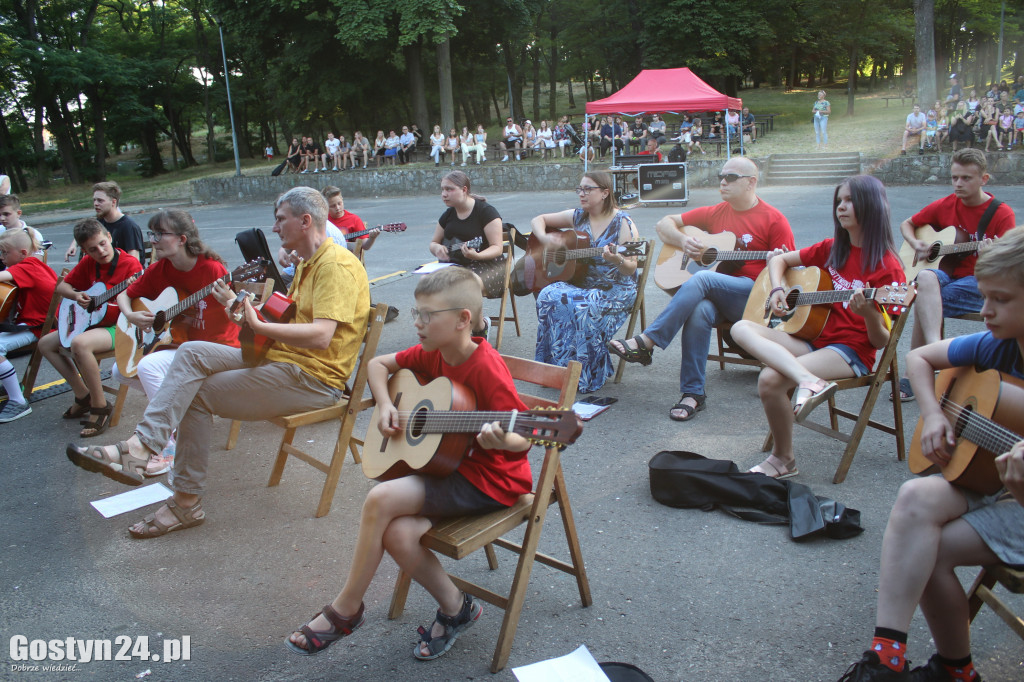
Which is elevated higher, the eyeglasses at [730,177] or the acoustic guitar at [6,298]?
the eyeglasses at [730,177]

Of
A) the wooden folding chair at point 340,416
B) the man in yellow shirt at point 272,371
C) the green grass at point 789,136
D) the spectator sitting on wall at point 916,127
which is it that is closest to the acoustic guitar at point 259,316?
the man in yellow shirt at point 272,371

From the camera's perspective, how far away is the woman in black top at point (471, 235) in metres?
6.46

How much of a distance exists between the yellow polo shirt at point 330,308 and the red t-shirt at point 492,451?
3.95 ft

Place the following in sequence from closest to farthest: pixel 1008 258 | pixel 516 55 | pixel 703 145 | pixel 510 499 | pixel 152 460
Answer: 1. pixel 1008 258
2. pixel 510 499
3. pixel 152 460
4. pixel 703 145
5. pixel 516 55

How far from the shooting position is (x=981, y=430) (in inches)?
88.4

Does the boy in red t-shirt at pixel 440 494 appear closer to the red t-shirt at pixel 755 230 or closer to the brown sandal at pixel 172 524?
the brown sandal at pixel 172 524

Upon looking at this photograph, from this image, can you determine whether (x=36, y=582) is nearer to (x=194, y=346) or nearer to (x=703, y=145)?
(x=194, y=346)

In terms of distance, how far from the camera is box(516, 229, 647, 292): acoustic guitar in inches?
222

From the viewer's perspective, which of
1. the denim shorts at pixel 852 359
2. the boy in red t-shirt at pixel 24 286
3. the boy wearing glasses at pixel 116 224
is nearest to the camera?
the denim shorts at pixel 852 359

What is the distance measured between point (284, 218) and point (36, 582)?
206cm

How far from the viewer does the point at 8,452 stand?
4.91 metres

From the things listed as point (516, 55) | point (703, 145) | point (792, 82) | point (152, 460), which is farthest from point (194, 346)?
point (792, 82)

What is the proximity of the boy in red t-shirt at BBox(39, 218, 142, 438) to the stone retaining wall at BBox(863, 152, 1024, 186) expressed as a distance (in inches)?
712

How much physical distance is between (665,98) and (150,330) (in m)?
19.7
